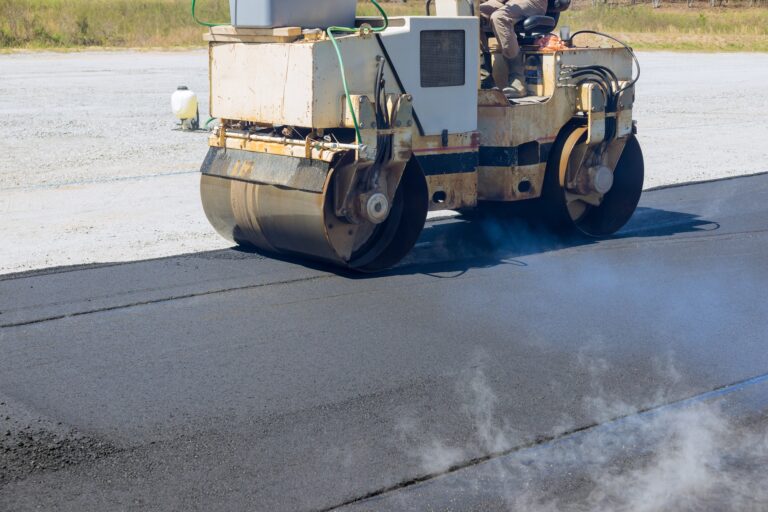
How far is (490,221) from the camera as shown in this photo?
10070mm

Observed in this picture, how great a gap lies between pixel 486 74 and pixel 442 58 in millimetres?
1206

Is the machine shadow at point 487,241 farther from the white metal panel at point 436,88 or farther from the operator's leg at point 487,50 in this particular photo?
the operator's leg at point 487,50

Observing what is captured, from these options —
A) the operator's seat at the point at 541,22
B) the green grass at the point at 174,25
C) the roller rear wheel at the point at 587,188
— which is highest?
the green grass at the point at 174,25

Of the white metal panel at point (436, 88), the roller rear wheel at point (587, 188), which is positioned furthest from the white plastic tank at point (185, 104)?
the white metal panel at point (436, 88)

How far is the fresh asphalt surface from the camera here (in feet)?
15.9

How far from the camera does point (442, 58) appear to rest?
8.44m

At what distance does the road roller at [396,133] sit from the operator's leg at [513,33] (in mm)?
80

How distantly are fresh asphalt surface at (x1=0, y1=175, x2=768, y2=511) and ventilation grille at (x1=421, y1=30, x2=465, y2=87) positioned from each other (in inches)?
54.7

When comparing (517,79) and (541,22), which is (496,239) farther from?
(541,22)

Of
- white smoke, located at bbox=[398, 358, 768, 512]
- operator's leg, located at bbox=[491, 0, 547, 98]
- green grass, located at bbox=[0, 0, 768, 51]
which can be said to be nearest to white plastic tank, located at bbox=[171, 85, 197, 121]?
operator's leg, located at bbox=[491, 0, 547, 98]

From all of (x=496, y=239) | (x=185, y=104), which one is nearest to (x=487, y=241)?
(x=496, y=239)

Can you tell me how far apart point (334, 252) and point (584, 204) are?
2834mm

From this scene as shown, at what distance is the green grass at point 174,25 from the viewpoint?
34.7m

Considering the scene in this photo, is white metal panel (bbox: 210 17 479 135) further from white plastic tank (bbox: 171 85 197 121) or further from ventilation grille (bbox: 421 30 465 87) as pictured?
white plastic tank (bbox: 171 85 197 121)
